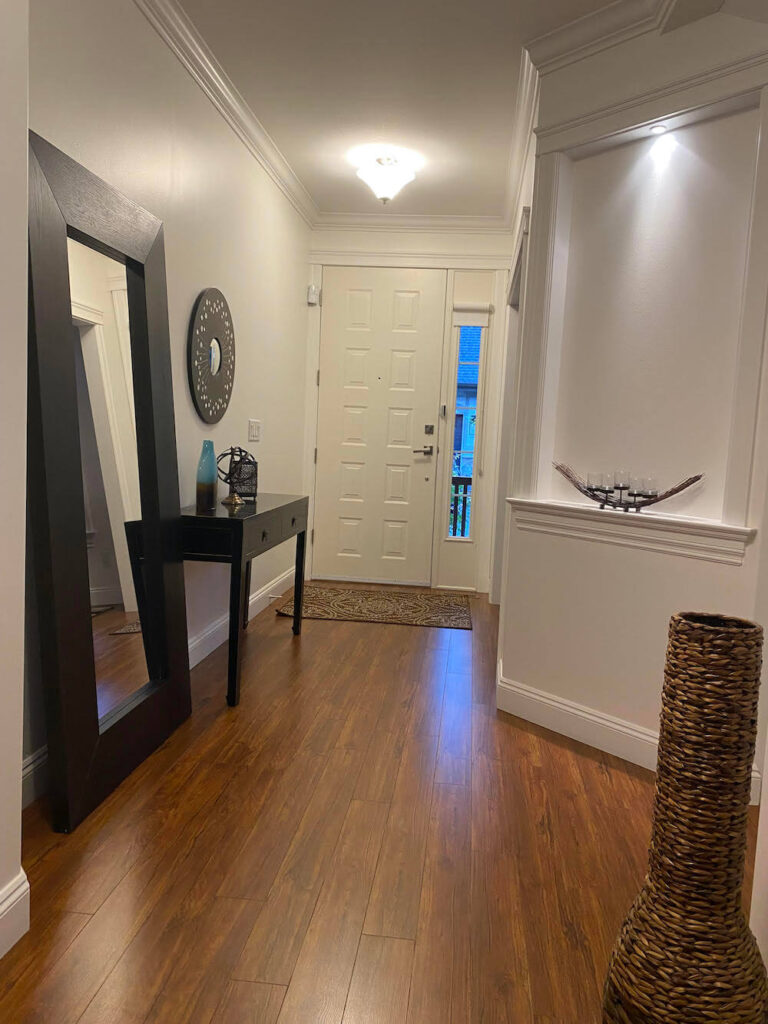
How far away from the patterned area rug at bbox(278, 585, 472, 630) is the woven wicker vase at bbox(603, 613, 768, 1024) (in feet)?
10.7

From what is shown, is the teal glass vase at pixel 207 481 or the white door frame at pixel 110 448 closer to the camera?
the white door frame at pixel 110 448

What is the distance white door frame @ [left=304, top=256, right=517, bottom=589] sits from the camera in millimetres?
5676

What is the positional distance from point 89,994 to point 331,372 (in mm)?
4751

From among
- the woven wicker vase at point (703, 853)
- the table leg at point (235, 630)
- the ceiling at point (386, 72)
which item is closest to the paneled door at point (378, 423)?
the ceiling at point (386, 72)

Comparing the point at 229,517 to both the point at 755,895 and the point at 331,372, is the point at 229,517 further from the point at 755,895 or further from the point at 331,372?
the point at 331,372

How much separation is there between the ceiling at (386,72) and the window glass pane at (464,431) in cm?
121

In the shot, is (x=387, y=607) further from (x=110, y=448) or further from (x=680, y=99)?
(x=680, y=99)

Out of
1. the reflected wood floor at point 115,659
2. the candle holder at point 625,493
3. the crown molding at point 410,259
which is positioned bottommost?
the reflected wood floor at point 115,659

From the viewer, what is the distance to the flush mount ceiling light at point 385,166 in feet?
14.4

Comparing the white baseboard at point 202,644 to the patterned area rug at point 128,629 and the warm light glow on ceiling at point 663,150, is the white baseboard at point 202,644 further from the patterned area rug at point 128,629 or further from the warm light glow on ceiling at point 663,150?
the warm light glow on ceiling at point 663,150

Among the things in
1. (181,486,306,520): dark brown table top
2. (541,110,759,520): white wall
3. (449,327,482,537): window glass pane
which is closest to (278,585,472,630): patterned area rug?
(449,327,482,537): window glass pane

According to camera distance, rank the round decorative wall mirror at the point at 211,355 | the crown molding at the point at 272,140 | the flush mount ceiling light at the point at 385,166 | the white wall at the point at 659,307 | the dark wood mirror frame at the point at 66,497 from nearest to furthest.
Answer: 1. the dark wood mirror frame at the point at 66,497
2. the white wall at the point at 659,307
3. the crown molding at the point at 272,140
4. the round decorative wall mirror at the point at 211,355
5. the flush mount ceiling light at the point at 385,166

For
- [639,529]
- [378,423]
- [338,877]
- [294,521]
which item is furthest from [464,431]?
[338,877]

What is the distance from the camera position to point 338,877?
1.95 metres
